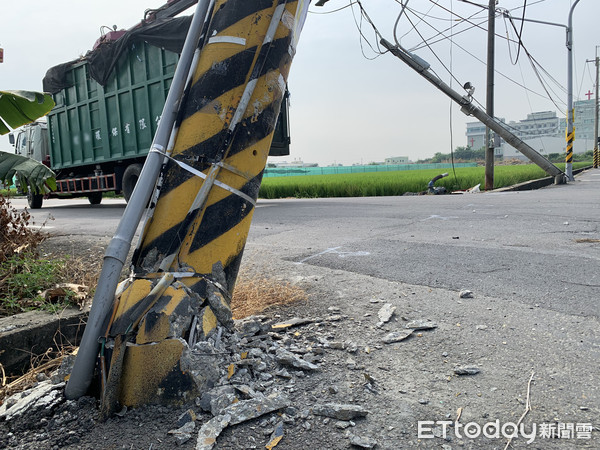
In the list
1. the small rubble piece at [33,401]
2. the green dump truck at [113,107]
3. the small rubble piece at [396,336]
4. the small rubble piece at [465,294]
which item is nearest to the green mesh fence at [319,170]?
the green dump truck at [113,107]

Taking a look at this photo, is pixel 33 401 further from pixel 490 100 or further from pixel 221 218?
pixel 490 100

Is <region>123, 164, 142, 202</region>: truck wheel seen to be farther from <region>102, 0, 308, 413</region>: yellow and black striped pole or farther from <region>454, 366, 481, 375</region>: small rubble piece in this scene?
<region>454, 366, 481, 375</region>: small rubble piece

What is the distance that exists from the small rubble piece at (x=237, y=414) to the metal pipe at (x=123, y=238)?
1.76 feet

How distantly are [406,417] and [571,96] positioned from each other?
20.2 meters

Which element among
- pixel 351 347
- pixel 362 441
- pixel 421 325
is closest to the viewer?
pixel 362 441

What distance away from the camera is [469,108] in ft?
58.0

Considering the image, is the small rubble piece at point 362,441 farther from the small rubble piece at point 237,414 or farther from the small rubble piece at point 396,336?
the small rubble piece at point 396,336

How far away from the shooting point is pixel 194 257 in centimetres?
183

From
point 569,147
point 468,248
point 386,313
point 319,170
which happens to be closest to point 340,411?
point 386,313

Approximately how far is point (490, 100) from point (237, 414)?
19635mm

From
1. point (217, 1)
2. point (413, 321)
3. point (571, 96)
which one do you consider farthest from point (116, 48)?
point (571, 96)

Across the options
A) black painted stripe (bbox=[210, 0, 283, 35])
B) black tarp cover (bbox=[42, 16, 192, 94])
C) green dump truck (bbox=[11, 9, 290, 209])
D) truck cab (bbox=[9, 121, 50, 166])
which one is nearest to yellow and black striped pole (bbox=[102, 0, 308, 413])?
black painted stripe (bbox=[210, 0, 283, 35])

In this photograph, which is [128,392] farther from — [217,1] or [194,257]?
[217,1]

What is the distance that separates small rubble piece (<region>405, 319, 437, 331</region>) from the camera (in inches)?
89.2
